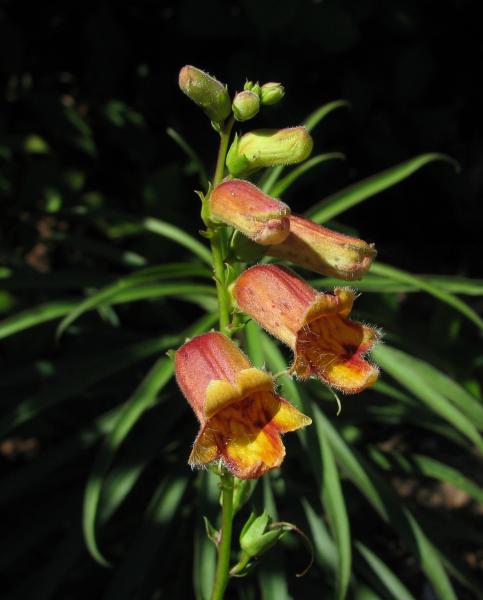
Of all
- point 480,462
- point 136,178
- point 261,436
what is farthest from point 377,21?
point 261,436

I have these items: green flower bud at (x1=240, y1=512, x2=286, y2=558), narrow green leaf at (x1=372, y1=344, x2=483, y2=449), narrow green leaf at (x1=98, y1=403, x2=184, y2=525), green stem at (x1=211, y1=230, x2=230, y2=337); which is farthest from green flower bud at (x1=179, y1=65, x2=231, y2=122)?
narrow green leaf at (x1=98, y1=403, x2=184, y2=525)

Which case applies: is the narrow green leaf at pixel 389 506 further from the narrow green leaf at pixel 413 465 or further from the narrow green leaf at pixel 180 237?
the narrow green leaf at pixel 180 237

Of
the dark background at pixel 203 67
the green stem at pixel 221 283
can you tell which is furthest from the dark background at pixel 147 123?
the green stem at pixel 221 283

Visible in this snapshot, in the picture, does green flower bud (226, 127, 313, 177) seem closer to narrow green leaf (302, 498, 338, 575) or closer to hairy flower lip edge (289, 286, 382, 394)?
hairy flower lip edge (289, 286, 382, 394)

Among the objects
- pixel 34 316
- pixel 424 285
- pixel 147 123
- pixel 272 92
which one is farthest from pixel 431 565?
pixel 147 123

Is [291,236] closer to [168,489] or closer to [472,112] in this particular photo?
[168,489]
